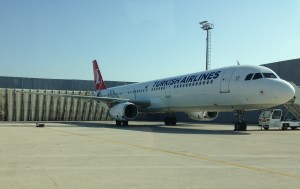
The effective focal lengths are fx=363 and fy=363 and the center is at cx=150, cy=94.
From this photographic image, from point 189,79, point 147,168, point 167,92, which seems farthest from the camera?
point 167,92

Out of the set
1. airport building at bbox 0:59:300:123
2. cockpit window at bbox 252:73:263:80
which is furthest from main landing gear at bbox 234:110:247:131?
airport building at bbox 0:59:300:123

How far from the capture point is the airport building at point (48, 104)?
46.5 meters

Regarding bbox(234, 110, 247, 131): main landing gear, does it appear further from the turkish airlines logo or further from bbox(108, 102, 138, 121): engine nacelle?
the turkish airlines logo

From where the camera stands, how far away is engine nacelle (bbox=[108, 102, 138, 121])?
27734 millimetres

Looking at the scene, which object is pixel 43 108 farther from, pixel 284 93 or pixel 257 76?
pixel 284 93

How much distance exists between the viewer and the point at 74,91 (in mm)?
52156

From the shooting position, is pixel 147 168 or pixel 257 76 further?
pixel 257 76

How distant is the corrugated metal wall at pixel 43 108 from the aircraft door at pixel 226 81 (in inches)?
1092

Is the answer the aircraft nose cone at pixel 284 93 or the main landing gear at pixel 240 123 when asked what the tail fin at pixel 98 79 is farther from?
the aircraft nose cone at pixel 284 93

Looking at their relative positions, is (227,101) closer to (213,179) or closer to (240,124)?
(240,124)

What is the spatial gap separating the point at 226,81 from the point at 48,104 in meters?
33.4

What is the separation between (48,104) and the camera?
1946 inches

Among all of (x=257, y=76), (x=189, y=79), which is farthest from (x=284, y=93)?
(x=189, y=79)

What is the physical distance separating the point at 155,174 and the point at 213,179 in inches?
45.0
